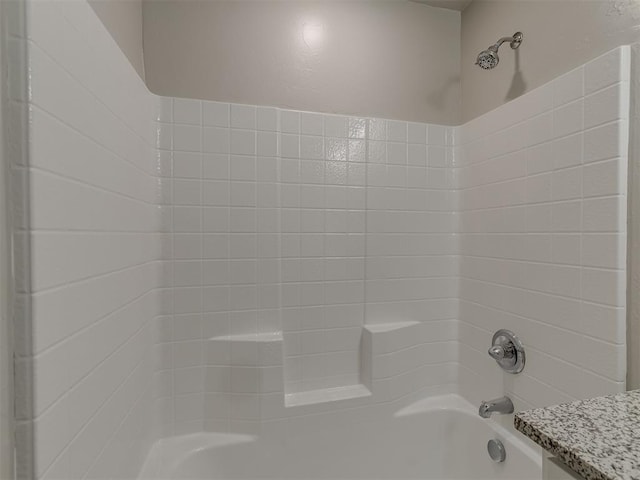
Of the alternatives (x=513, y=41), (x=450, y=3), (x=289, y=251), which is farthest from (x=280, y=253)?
(x=450, y=3)

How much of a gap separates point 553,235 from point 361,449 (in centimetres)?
111

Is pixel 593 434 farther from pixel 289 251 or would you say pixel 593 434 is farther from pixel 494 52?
pixel 494 52

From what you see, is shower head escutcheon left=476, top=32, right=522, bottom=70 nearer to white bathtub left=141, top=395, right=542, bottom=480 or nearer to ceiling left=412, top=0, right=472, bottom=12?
ceiling left=412, top=0, right=472, bottom=12

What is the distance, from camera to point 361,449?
4.40 feet

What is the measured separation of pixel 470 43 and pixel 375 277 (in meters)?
1.21

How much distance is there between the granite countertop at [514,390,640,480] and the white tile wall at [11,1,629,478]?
1.31ft

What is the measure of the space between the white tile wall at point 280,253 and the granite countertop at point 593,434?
0.40 m

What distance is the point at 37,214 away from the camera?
534 mm

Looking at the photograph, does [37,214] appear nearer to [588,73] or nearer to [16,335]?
[16,335]

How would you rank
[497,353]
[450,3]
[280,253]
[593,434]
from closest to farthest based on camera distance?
[593,434] → [497,353] → [280,253] → [450,3]

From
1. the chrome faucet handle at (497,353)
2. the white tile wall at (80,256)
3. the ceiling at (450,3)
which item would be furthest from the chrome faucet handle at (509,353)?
the ceiling at (450,3)

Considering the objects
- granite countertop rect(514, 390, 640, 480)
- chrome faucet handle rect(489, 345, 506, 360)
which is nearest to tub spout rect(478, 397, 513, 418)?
chrome faucet handle rect(489, 345, 506, 360)

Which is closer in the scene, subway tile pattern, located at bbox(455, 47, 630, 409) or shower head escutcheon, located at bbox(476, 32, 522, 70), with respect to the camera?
subway tile pattern, located at bbox(455, 47, 630, 409)

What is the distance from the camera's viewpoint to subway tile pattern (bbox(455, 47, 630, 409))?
0.90m
